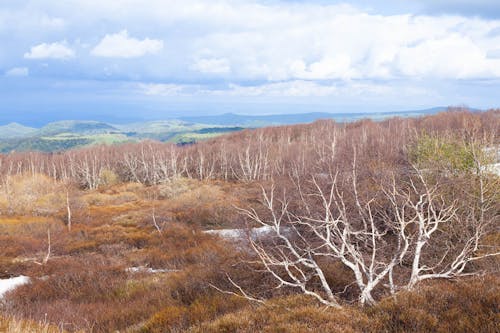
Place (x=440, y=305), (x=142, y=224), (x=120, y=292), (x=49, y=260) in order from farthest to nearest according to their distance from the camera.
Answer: (x=142, y=224) < (x=49, y=260) < (x=120, y=292) < (x=440, y=305)

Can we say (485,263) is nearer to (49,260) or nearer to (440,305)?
(440,305)

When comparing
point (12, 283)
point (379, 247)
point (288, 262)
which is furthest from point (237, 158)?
point (288, 262)

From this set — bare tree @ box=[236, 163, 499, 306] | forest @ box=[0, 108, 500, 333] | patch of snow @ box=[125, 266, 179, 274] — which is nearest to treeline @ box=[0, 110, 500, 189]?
forest @ box=[0, 108, 500, 333]

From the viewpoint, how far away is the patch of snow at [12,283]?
16428 mm

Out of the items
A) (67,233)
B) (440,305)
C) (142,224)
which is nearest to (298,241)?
(440,305)

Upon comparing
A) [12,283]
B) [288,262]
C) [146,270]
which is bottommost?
[12,283]

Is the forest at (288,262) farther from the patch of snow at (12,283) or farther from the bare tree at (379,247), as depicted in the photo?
the patch of snow at (12,283)

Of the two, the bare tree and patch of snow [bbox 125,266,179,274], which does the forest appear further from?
patch of snow [bbox 125,266,179,274]

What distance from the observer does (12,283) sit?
17.5 metres

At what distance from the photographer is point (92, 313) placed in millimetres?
11367

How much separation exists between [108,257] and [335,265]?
1527 centimetres

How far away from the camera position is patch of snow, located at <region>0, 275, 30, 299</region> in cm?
1643

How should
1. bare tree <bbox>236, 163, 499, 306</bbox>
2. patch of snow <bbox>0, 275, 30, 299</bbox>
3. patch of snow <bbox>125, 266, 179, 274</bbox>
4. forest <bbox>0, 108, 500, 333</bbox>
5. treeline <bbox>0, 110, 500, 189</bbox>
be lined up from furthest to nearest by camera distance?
treeline <bbox>0, 110, 500, 189</bbox>
patch of snow <bbox>125, 266, 179, 274</bbox>
patch of snow <bbox>0, 275, 30, 299</bbox>
bare tree <bbox>236, 163, 499, 306</bbox>
forest <bbox>0, 108, 500, 333</bbox>

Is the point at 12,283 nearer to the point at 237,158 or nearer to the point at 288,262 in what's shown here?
the point at 288,262
